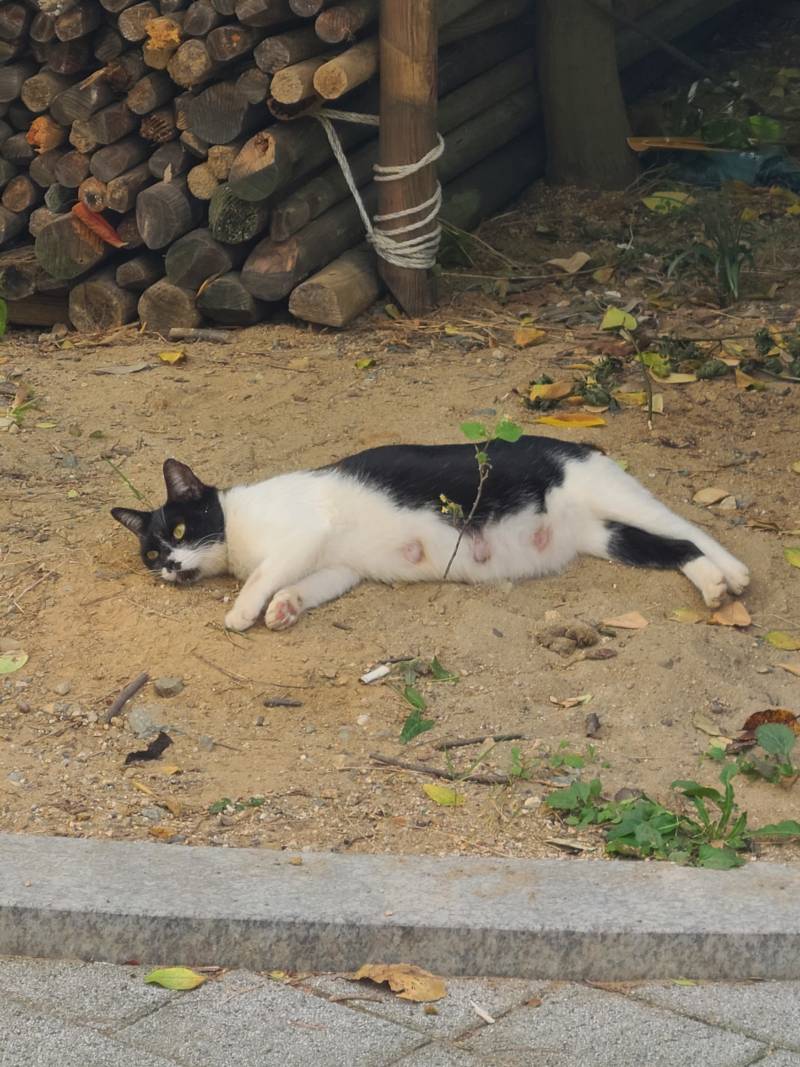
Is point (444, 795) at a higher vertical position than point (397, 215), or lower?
lower

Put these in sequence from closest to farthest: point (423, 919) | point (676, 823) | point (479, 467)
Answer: point (423, 919)
point (676, 823)
point (479, 467)

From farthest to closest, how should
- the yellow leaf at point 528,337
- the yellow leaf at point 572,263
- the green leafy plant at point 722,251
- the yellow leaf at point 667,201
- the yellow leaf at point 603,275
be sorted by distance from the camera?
1. the yellow leaf at point 667,201
2. the yellow leaf at point 572,263
3. the yellow leaf at point 603,275
4. the green leafy plant at point 722,251
5. the yellow leaf at point 528,337

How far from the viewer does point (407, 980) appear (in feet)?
8.66

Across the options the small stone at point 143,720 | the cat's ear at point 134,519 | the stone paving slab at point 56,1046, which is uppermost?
the stone paving slab at point 56,1046

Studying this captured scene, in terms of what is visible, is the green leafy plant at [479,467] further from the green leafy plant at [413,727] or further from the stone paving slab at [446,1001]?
the stone paving slab at [446,1001]

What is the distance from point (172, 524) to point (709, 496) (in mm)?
1796

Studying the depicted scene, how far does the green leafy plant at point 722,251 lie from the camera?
6.33 metres

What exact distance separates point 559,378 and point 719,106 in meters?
3.42

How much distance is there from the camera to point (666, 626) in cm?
403

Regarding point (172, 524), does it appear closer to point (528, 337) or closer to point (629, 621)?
point (629, 621)

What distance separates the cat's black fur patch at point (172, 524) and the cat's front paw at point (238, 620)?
1.04ft

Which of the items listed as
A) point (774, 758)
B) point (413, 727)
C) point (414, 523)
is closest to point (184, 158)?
point (414, 523)

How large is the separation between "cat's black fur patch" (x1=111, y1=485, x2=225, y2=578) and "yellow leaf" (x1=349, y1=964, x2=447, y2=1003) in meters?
1.96

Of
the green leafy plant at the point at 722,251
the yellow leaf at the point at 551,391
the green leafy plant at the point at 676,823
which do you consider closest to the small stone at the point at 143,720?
the green leafy plant at the point at 676,823
